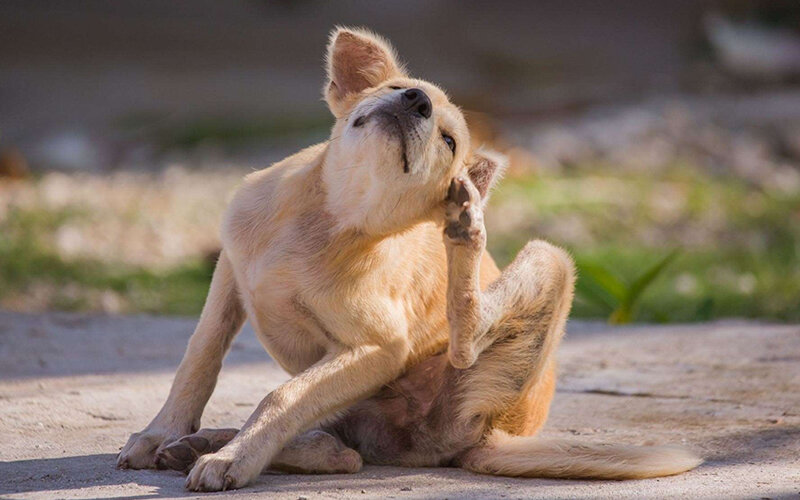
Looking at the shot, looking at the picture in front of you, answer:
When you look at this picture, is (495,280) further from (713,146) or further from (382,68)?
(713,146)

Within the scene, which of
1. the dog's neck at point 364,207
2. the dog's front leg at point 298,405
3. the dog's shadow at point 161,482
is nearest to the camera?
the dog's shadow at point 161,482

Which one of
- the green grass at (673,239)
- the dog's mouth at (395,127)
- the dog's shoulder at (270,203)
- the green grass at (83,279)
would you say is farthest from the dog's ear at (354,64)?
the green grass at (83,279)

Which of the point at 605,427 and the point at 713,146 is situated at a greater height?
the point at 713,146

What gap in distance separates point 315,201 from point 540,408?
1.08 meters

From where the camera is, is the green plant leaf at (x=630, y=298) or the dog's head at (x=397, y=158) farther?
the green plant leaf at (x=630, y=298)

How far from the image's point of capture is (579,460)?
11.4 ft

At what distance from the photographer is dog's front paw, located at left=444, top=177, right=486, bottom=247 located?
340cm

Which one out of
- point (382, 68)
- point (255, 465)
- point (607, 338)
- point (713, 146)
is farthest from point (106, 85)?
point (255, 465)

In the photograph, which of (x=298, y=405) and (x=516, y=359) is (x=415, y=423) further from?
(x=298, y=405)

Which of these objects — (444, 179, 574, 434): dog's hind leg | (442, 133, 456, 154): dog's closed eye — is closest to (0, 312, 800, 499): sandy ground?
(444, 179, 574, 434): dog's hind leg

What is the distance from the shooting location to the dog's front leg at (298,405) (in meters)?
3.16

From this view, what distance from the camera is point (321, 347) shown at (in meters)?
3.63

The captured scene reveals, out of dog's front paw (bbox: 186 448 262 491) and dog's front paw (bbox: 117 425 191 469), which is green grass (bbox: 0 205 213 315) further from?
dog's front paw (bbox: 186 448 262 491)

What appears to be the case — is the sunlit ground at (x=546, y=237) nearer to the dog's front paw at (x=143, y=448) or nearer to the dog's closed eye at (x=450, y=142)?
the dog's closed eye at (x=450, y=142)
